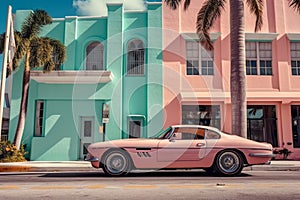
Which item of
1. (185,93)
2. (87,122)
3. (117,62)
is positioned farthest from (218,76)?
(87,122)

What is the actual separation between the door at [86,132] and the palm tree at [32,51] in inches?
116

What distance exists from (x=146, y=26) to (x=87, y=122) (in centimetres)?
621

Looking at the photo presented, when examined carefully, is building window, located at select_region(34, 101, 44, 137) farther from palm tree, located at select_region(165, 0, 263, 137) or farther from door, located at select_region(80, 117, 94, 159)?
palm tree, located at select_region(165, 0, 263, 137)

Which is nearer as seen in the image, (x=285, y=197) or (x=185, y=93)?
(x=285, y=197)

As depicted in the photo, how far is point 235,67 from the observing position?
12719mm

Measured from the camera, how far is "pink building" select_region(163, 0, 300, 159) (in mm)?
16125

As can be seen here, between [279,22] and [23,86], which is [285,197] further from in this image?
[279,22]

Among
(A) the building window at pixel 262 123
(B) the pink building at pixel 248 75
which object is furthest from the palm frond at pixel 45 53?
(A) the building window at pixel 262 123

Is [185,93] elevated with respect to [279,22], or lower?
lower

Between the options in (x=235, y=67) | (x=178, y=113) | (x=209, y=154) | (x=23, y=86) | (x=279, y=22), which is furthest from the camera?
(x=279, y=22)

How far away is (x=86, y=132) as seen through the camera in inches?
→ 633

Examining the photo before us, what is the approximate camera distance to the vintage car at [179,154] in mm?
8070

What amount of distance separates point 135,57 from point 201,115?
15.9 ft

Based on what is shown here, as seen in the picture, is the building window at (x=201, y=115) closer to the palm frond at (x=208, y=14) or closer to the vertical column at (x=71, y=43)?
the palm frond at (x=208, y=14)
